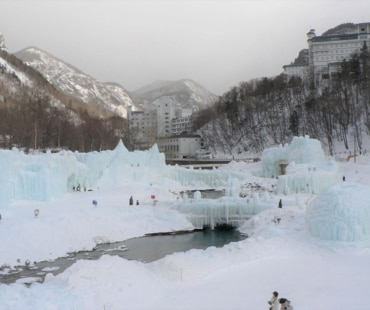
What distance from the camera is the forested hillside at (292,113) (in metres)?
61.7

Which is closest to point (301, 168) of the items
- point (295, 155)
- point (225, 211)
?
point (295, 155)

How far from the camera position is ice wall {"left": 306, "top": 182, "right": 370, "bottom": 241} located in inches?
641

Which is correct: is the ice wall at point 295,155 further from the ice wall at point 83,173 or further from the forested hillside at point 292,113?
the forested hillside at point 292,113

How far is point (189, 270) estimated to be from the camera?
1368cm

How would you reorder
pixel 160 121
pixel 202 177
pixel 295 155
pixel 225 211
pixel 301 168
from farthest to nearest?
1. pixel 160 121
2. pixel 202 177
3. pixel 295 155
4. pixel 301 168
5. pixel 225 211

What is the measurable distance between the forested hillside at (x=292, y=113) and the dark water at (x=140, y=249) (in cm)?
3835

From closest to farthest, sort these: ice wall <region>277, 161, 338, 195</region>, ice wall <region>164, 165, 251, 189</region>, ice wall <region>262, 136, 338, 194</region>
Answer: ice wall <region>277, 161, 338, 195</region>
ice wall <region>262, 136, 338, 194</region>
ice wall <region>164, 165, 251, 189</region>

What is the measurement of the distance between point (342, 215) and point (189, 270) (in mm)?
7438

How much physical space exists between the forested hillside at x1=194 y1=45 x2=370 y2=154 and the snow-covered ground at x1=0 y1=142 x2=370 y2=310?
42.2 meters

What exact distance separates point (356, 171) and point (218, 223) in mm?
18680

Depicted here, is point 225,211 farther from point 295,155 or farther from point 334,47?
point 334,47

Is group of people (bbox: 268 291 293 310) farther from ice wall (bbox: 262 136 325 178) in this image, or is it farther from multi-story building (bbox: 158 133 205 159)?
multi-story building (bbox: 158 133 205 159)

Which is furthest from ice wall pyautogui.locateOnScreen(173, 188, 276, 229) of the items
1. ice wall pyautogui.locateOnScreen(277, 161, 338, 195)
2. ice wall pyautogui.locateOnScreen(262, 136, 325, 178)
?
ice wall pyautogui.locateOnScreen(262, 136, 325, 178)

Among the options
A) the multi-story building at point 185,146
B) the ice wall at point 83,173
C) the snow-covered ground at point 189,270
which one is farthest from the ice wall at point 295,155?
the multi-story building at point 185,146
